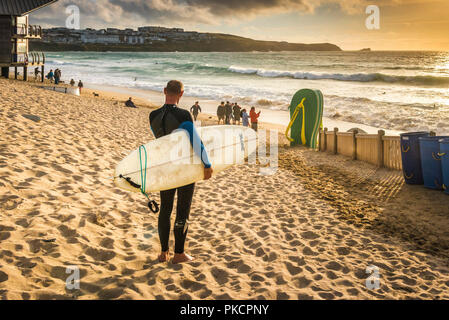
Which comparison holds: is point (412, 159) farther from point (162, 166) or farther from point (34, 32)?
point (34, 32)

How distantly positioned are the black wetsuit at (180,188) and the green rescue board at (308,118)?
1000cm

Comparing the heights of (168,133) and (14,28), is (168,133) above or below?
below

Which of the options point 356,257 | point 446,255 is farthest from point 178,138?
point 446,255

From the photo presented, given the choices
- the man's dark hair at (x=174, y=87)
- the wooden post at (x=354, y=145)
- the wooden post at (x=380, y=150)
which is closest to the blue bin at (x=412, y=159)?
the wooden post at (x=380, y=150)

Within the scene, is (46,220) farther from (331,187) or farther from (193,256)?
(331,187)

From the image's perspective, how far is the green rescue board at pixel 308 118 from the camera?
12742 mm

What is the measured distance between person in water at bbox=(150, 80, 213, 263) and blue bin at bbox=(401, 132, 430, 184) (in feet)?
18.9

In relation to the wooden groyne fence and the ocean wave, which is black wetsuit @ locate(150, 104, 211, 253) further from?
the ocean wave

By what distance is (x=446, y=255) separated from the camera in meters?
4.47

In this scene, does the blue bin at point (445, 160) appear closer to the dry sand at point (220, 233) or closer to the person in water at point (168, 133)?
the dry sand at point (220, 233)

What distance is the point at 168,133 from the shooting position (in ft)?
11.3

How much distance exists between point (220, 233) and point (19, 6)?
27.4 meters

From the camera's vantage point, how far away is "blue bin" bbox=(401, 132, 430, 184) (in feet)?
23.9

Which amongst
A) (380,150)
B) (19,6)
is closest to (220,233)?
(380,150)
